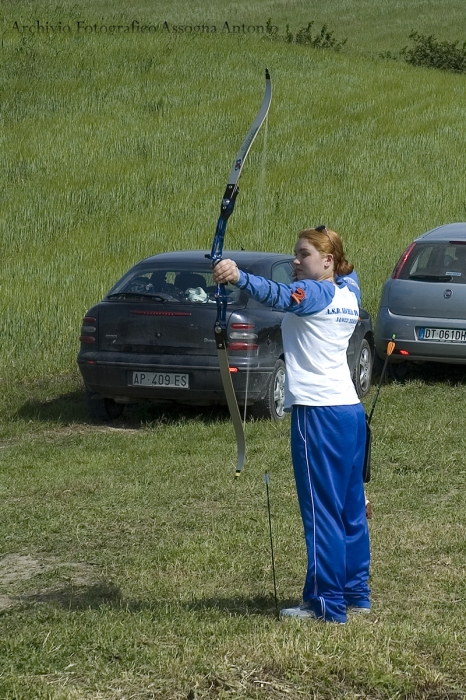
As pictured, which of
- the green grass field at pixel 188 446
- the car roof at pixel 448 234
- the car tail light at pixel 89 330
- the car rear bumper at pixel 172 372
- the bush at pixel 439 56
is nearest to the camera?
the green grass field at pixel 188 446

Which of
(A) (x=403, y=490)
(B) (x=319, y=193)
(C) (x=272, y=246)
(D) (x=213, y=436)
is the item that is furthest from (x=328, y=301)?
(B) (x=319, y=193)

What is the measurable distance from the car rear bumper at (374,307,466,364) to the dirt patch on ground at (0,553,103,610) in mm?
6561

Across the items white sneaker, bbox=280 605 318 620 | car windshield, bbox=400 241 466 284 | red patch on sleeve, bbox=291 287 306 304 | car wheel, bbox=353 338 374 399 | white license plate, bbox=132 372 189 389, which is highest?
red patch on sleeve, bbox=291 287 306 304

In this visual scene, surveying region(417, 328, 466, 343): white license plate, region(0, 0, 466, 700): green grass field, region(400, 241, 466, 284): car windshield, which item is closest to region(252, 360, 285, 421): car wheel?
region(0, 0, 466, 700): green grass field

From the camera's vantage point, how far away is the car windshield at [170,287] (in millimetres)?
10891

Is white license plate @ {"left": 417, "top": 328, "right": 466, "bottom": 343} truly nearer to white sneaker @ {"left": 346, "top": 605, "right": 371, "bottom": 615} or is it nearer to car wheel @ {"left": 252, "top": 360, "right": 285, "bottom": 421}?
car wheel @ {"left": 252, "top": 360, "right": 285, "bottom": 421}

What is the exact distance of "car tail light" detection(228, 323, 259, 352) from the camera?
10680 millimetres

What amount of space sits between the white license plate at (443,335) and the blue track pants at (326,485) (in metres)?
7.44

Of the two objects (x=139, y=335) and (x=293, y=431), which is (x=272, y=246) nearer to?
(x=139, y=335)

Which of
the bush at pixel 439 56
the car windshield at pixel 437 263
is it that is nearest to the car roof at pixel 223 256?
the car windshield at pixel 437 263

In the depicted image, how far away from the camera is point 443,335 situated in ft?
41.6

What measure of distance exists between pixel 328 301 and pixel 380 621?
1.42 m

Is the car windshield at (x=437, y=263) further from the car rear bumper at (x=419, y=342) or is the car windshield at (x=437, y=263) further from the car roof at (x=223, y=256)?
the car roof at (x=223, y=256)

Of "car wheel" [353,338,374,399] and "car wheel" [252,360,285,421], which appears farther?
"car wheel" [353,338,374,399]
